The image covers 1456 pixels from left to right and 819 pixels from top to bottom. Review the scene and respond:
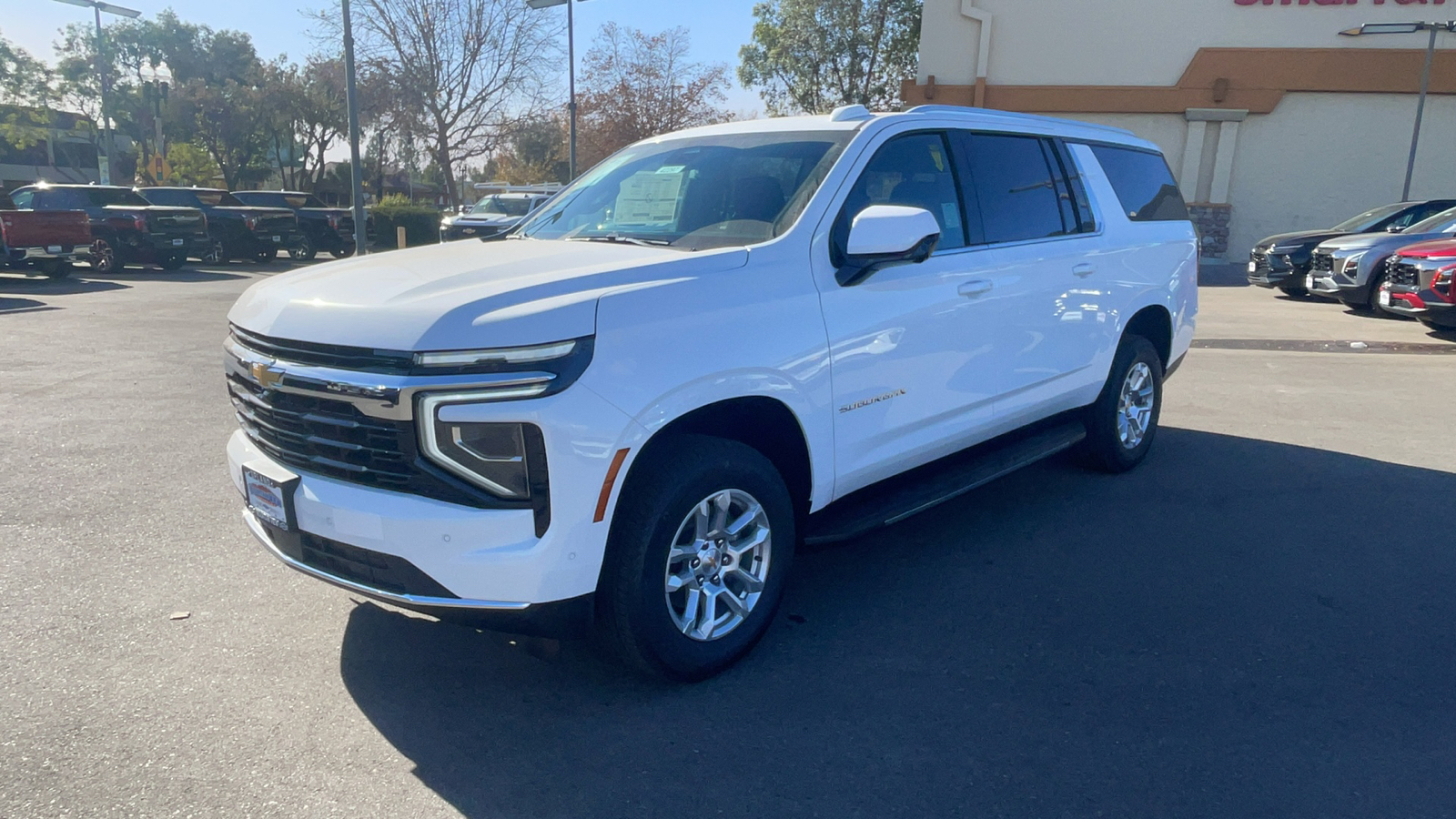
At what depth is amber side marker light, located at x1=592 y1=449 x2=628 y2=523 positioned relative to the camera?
304cm

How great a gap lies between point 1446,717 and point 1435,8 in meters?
28.2

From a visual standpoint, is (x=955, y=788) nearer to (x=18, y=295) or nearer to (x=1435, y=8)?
(x=18, y=295)

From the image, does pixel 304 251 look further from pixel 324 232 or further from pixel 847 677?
pixel 847 677

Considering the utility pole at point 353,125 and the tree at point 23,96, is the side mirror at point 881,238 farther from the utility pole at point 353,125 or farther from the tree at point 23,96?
the tree at point 23,96

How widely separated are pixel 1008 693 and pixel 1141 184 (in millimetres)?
3920

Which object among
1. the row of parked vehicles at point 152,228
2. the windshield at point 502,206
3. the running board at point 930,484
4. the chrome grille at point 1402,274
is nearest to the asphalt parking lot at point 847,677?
the running board at point 930,484

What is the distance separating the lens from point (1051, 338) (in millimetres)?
5102

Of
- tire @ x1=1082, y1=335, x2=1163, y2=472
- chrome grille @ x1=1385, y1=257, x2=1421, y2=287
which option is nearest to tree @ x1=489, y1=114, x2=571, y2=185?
chrome grille @ x1=1385, y1=257, x2=1421, y2=287

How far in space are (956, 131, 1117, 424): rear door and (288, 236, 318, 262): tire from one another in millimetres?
22486

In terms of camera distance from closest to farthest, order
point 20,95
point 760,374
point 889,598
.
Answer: point 760,374, point 889,598, point 20,95

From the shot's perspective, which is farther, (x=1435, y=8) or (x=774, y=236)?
(x=1435, y=8)

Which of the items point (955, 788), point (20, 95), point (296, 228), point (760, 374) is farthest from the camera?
point (20, 95)

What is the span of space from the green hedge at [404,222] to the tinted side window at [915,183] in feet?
85.2

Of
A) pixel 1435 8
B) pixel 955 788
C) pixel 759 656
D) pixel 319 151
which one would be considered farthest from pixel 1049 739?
pixel 319 151
